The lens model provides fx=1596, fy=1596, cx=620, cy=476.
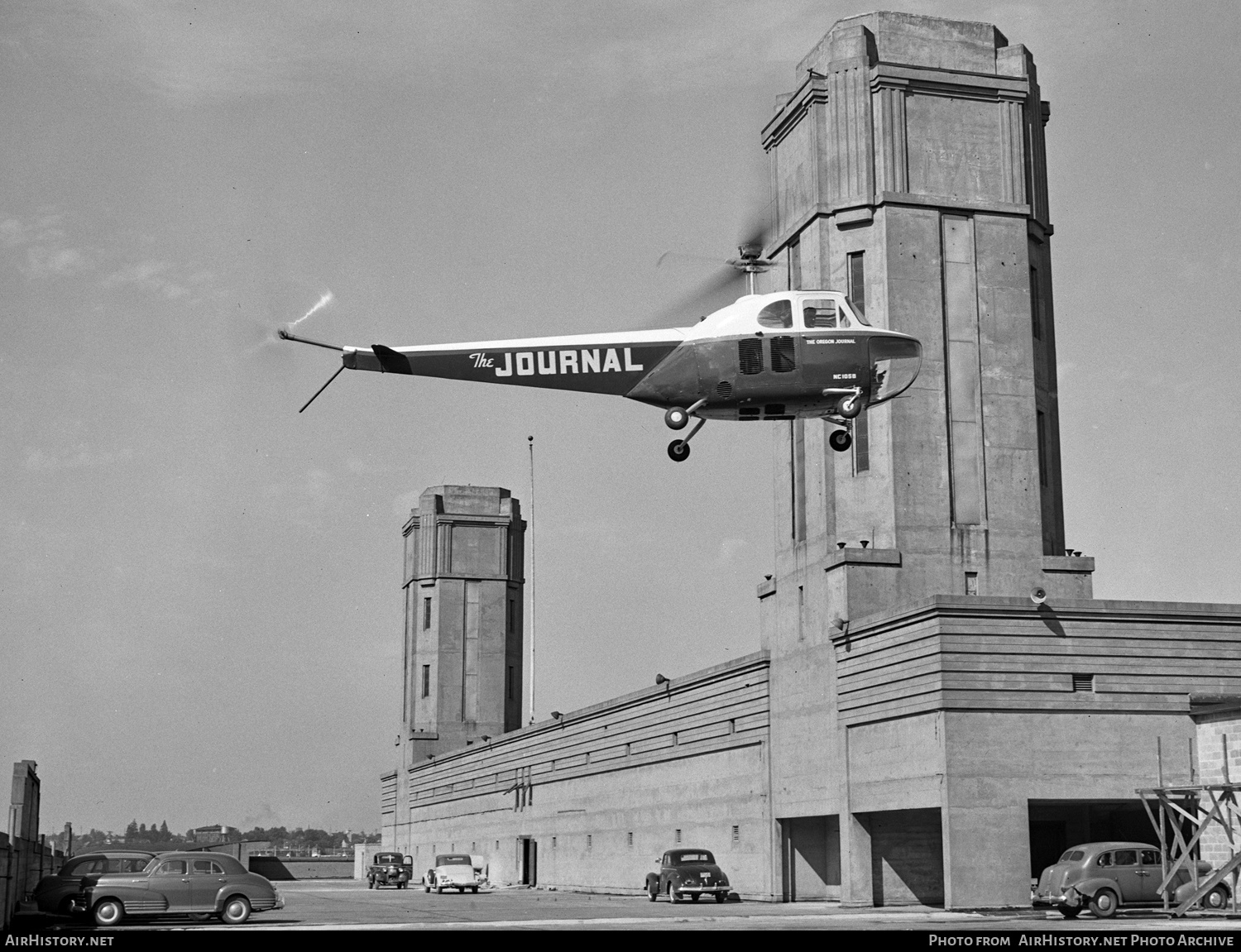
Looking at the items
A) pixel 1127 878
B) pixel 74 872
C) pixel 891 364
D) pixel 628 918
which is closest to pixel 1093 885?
pixel 1127 878

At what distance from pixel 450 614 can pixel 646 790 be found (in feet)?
151

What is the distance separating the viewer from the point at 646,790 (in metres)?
68.5

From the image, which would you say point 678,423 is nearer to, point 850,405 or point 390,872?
point 850,405

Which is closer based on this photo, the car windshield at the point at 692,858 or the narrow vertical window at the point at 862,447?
the car windshield at the point at 692,858

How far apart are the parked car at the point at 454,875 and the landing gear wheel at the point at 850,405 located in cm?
4200

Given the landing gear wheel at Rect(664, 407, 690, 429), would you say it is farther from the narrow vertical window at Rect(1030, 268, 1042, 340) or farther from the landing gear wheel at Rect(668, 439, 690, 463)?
the narrow vertical window at Rect(1030, 268, 1042, 340)

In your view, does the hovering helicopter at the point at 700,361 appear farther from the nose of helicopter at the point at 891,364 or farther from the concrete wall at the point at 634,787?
the concrete wall at the point at 634,787

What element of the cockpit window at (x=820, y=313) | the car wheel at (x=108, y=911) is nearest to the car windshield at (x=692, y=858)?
the car wheel at (x=108, y=911)

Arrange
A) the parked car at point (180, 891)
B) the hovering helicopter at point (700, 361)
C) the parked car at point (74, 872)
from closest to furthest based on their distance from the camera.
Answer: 1. the hovering helicopter at point (700, 361)
2. the parked car at point (74, 872)
3. the parked car at point (180, 891)

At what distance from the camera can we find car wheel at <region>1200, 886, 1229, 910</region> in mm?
38625

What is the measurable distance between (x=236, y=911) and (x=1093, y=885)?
20631mm

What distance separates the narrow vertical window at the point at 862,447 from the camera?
57112mm

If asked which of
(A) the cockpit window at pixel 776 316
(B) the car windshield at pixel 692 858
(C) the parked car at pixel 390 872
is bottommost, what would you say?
(C) the parked car at pixel 390 872
